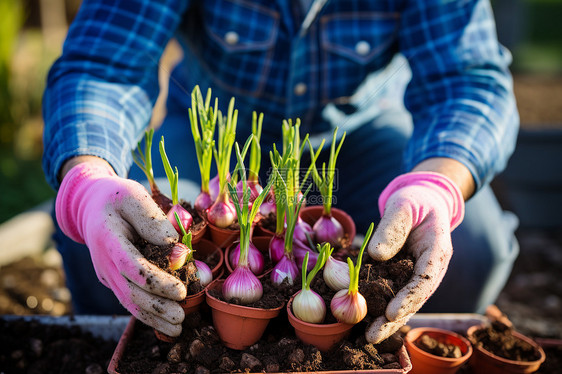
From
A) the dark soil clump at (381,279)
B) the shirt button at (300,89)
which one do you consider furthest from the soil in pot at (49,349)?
the shirt button at (300,89)

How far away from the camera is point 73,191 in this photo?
94 cm

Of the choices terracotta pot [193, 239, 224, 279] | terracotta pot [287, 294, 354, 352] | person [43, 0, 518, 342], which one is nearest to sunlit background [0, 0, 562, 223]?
person [43, 0, 518, 342]

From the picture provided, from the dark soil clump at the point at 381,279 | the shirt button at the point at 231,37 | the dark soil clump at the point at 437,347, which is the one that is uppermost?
the shirt button at the point at 231,37

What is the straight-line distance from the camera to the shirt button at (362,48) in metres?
1.41

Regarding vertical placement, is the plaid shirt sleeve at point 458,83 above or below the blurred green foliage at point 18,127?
above

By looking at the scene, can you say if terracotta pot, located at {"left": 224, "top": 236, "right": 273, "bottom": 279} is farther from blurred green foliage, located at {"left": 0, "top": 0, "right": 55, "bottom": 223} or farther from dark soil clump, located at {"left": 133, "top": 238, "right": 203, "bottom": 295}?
blurred green foliage, located at {"left": 0, "top": 0, "right": 55, "bottom": 223}

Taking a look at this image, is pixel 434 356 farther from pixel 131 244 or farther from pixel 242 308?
pixel 131 244

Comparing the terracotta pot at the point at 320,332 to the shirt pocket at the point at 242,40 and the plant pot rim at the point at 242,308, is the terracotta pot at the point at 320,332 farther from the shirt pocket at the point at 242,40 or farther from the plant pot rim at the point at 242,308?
the shirt pocket at the point at 242,40

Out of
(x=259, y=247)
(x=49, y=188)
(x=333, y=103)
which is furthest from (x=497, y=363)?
(x=49, y=188)

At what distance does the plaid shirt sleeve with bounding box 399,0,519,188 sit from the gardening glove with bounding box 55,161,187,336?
667mm

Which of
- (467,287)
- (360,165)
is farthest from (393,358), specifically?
(360,165)

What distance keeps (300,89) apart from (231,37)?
25cm

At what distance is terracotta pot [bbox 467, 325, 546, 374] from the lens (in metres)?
0.99

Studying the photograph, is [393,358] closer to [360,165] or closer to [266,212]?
[266,212]
